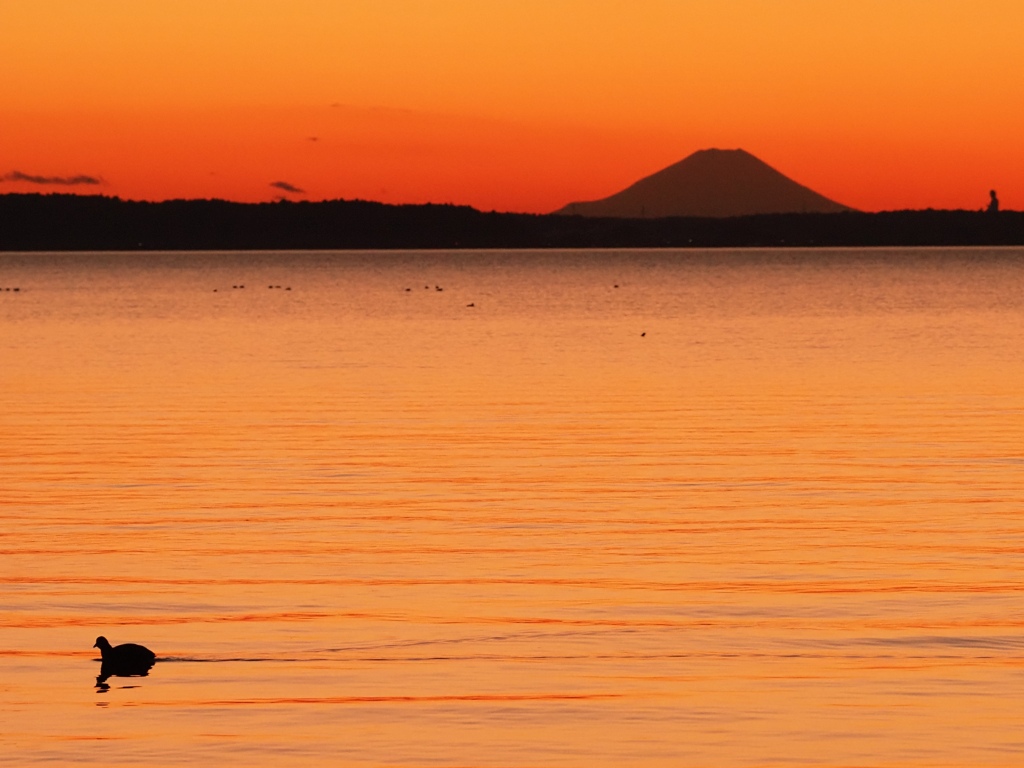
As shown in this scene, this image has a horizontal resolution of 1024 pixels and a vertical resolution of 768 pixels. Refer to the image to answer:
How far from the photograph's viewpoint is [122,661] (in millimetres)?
14367

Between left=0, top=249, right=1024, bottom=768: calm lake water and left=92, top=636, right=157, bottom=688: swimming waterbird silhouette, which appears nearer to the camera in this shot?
left=0, top=249, right=1024, bottom=768: calm lake water

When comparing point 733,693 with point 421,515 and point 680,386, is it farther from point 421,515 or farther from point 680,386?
point 680,386

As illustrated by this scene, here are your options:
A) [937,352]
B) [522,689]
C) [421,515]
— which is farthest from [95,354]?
[522,689]

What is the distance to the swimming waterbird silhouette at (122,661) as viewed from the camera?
14320 millimetres

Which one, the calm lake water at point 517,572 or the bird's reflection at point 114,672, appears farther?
the bird's reflection at point 114,672

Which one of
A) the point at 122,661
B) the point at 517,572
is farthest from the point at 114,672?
the point at 517,572

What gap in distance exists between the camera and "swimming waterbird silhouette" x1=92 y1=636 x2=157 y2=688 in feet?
47.0

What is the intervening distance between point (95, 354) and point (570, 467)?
38.0 meters

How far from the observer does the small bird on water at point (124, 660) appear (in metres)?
14.3

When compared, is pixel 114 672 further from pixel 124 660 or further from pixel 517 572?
pixel 517 572

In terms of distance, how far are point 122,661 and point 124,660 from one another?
0.07 ft

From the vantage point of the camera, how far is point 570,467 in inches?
1105

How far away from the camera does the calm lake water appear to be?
42.9 ft

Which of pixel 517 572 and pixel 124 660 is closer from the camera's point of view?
pixel 124 660
